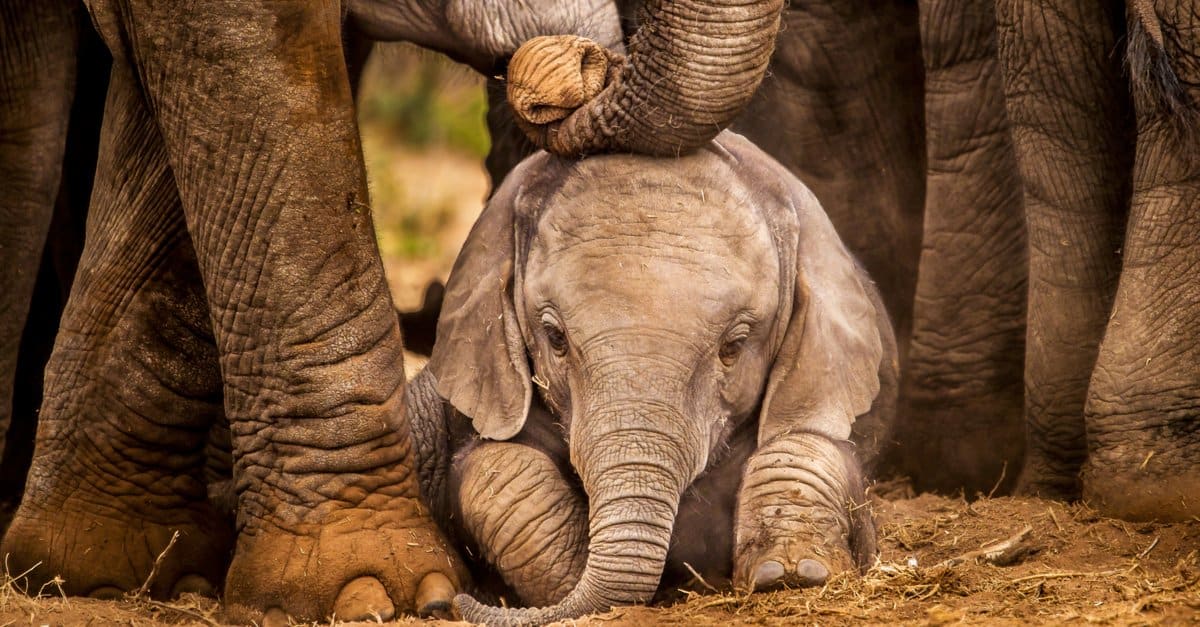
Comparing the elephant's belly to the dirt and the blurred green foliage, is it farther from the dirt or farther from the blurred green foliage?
the blurred green foliage

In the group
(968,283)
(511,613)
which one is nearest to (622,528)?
(511,613)

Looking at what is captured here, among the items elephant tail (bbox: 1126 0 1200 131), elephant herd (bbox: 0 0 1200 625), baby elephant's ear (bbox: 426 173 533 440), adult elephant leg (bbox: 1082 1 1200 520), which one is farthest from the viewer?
adult elephant leg (bbox: 1082 1 1200 520)

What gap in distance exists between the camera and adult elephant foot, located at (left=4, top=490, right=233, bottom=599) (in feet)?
14.8

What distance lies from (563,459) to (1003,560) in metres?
0.83

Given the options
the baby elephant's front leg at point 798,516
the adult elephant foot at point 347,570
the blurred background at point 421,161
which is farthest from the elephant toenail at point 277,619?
the blurred background at point 421,161

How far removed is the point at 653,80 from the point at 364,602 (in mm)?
1056

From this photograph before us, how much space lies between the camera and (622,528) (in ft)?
12.3

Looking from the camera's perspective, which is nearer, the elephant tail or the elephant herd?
the elephant herd

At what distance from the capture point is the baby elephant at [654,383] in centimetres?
387

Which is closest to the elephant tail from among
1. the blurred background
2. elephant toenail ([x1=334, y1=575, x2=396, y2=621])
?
elephant toenail ([x1=334, y1=575, x2=396, y2=621])

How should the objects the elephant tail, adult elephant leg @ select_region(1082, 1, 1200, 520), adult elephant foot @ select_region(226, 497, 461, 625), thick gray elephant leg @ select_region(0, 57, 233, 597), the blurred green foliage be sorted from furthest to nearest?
the blurred green foliage → thick gray elephant leg @ select_region(0, 57, 233, 597) → adult elephant leg @ select_region(1082, 1, 1200, 520) → the elephant tail → adult elephant foot @ select_region(226, 497, 461, 625)

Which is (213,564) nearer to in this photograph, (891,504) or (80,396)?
(80,396)

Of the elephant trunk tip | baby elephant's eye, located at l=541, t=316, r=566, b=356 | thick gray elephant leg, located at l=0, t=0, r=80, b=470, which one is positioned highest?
thick gray elephant leg, located at l=0, t=0, r=80, b=470

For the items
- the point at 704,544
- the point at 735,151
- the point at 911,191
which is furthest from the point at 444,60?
the point at 704,544
